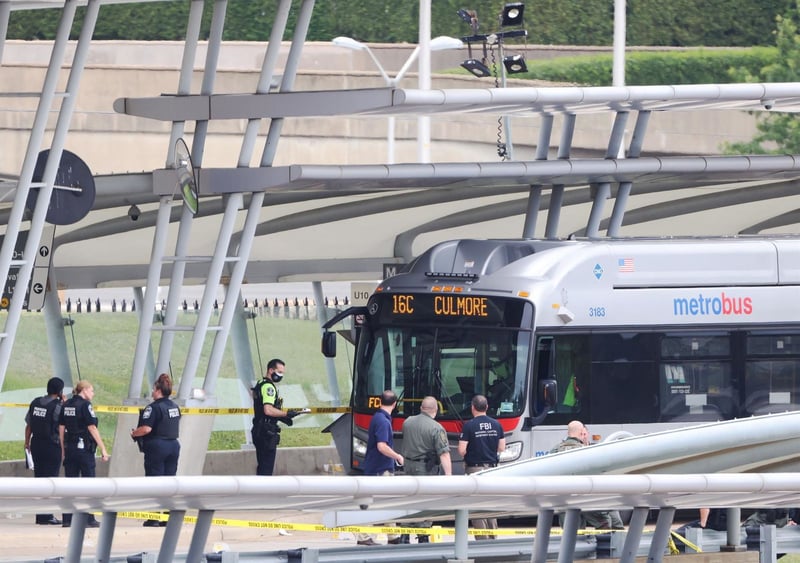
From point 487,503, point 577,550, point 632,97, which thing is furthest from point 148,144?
point 487,503

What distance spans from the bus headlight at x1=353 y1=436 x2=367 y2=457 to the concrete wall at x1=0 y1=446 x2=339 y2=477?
12.0ft

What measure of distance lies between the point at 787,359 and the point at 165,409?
6292 millimetres

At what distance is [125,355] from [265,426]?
705 inches

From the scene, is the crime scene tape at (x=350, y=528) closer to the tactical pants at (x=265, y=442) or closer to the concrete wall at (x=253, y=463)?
the tactical pants at (x=265, y=442)

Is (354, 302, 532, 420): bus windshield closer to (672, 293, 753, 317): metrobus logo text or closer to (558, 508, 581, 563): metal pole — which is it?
(672, 293, 753, 317): metrobus logo text

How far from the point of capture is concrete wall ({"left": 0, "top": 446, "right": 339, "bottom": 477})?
21.6m

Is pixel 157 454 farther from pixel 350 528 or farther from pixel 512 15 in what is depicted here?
pixel 512 15

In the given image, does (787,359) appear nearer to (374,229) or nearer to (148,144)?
(374,229)

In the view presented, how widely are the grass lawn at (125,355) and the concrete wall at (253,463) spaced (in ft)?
17.5

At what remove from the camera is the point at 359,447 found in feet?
59.8

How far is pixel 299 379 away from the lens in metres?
35.2

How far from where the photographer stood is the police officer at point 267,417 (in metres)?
18.9

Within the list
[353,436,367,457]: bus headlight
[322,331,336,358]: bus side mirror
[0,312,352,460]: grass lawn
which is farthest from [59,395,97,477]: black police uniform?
[0,312,352,460]: grass lawn

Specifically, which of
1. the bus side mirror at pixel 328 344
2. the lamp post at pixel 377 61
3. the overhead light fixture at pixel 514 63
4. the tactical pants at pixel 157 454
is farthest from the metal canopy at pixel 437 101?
the lamp post at pixel 377 61
